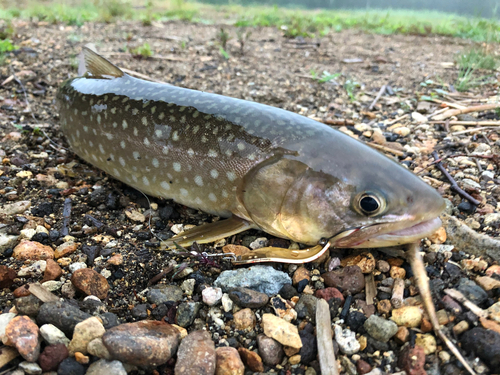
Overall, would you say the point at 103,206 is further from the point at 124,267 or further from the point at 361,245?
the point at 361,245

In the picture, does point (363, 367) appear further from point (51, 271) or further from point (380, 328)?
point (51, 271)

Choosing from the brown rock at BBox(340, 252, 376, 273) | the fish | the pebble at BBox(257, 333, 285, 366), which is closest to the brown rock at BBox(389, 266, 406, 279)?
the brown rock at BBox(340, 252, 376, 273)

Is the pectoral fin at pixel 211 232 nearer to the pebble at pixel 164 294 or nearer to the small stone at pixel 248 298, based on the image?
the pebble at pixel 164 294

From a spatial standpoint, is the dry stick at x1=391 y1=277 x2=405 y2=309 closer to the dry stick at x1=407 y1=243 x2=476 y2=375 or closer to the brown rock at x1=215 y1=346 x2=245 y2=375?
the dry stick at x1=407 y1=243 x2=476 y2=375

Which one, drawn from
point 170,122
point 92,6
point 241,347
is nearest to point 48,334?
point 241,347

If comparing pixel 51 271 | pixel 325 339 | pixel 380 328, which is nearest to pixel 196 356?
pixel 325 339

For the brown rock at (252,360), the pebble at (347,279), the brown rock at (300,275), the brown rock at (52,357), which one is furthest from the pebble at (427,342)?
the brown rock at (52,357)
